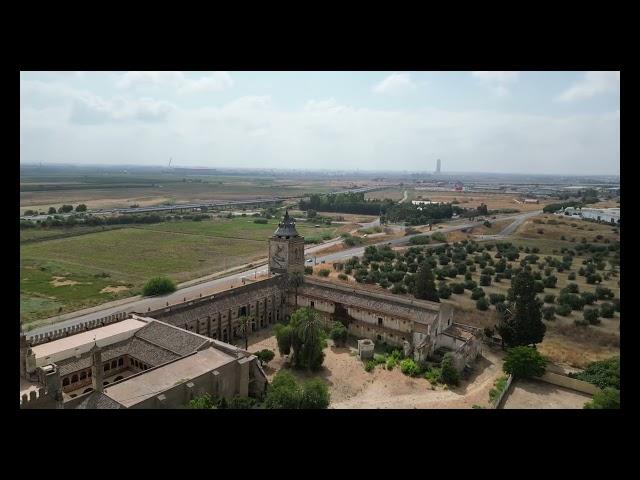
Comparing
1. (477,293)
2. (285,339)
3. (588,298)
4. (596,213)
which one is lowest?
(285,339)

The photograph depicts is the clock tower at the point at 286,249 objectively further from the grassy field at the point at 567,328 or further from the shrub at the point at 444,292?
the shrub at the point at 444,292

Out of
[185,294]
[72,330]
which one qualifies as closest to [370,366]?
[72,330]

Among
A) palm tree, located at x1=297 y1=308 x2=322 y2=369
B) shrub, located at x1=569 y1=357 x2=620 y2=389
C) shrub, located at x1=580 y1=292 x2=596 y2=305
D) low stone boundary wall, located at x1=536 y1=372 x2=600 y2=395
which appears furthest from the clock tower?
shrub, located at x1=580 y1=292 x2=596 y2=305

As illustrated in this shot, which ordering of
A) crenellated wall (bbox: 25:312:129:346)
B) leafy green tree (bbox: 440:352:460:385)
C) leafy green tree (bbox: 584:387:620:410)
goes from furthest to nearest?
leafy green tree (bbox: 440:352:460:385) → crenellated wall (bbox: 25:312:129:346) → leafy green tree (bbox: 584:387:620:410)

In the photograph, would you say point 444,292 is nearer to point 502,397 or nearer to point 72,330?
point 502,397

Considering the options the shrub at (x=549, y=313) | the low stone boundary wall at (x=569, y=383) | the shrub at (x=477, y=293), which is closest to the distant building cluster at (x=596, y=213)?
the shrub at (x=477, y=293)

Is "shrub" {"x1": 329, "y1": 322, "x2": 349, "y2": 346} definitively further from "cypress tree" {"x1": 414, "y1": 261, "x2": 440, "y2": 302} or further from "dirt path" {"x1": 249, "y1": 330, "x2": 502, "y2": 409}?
"cypress tree" {"x1": 414, "y1": 261, "x2": 440, "y2": 302}
